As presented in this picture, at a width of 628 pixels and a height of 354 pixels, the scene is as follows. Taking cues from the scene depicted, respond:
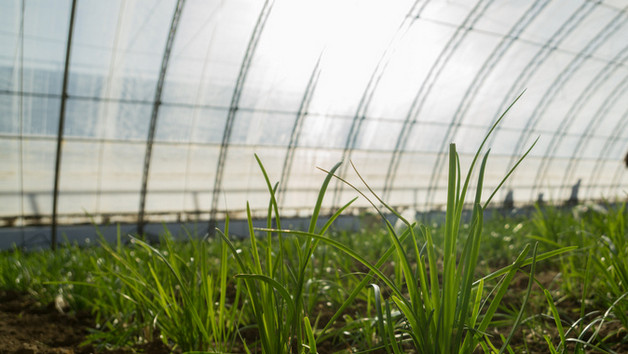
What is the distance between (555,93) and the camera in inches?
604

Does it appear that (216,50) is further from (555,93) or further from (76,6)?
(555,93)

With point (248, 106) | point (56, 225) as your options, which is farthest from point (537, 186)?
point (56, 225)

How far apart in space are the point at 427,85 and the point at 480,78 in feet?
6.40

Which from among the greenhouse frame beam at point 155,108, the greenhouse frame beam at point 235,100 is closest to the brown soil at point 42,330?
the greenhouse frame beam at point 235,100

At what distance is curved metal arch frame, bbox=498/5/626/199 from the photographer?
539 inches

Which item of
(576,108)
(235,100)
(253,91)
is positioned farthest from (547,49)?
(235,100)

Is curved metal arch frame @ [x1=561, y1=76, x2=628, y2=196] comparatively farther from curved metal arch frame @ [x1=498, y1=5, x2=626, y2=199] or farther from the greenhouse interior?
curved metal arch frame @ [x1=498, y1=5, x2=626, y2=199]

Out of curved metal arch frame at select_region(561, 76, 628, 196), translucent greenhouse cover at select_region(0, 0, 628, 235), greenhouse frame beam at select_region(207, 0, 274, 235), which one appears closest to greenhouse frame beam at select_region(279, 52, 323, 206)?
translucent greenhouse cover at select_region(0, 0, 628, 235)

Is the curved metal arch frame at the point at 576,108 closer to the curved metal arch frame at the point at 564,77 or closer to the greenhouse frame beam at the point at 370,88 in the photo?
the curved metal arch frame at the point at 564,77

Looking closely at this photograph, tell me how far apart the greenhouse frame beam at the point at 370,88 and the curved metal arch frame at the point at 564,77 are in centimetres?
634

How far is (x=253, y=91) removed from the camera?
10672 millimetres

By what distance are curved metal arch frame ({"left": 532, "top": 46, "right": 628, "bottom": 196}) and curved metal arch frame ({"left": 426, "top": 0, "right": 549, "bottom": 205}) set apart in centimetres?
470

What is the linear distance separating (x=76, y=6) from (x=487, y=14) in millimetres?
9149

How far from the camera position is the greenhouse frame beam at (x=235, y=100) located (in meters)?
9.59
